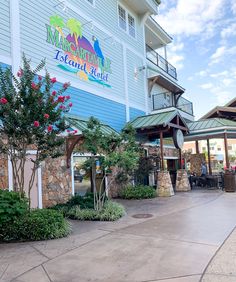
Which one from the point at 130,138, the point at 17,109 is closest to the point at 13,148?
the point at 17,109

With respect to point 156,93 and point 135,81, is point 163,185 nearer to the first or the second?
point 135,81

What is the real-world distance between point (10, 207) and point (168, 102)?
17.2 m

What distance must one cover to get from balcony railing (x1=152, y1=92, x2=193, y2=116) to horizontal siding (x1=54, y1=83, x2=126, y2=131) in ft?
15.5

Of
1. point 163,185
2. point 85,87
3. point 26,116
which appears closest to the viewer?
point 26,116

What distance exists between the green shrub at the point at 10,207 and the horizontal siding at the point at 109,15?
941 cm

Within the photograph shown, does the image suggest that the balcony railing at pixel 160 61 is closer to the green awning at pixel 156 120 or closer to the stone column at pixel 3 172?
the green awning at pixel 156 120

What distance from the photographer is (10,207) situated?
6336 millimetres

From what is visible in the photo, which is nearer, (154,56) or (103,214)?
(103,214)

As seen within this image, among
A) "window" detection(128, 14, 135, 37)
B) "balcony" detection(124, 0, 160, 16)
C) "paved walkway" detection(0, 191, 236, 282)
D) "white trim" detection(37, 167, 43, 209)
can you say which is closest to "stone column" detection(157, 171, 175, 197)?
"paved walkway" detection(0, 191, 236, 282)

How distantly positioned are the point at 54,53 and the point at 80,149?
413 cm

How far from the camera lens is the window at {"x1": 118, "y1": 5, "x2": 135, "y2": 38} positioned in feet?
52.9

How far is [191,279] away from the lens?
3939 millimetres

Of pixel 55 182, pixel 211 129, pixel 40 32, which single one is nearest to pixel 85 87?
pixel 40 32

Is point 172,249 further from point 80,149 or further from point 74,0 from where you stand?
point 74,0
